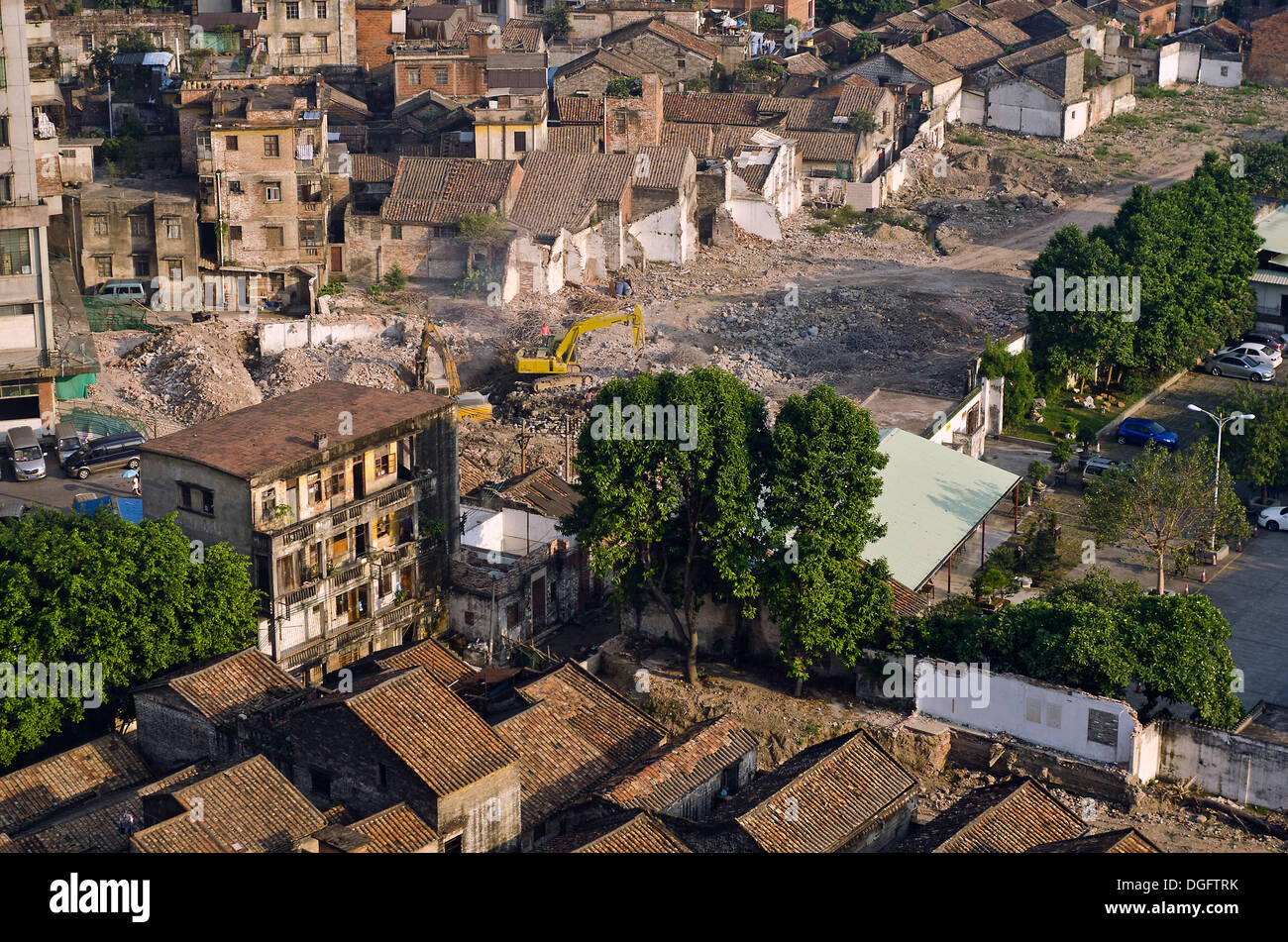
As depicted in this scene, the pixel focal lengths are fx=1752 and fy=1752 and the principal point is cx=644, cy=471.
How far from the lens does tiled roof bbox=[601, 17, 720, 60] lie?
344ft

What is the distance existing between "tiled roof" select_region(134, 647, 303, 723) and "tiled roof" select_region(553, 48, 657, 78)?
184 ft

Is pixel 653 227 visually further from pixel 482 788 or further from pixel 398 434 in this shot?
pixel 482 788

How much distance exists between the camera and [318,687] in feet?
140

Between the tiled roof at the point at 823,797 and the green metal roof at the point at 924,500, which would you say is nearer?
the tiled roof at the point at 823,797

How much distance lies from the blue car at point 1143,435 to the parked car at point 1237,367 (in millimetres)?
8811

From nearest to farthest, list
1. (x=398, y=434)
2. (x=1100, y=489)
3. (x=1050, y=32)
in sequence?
(x=398, y=434) < (x=1100, y=489) < (x=1050, y=32)

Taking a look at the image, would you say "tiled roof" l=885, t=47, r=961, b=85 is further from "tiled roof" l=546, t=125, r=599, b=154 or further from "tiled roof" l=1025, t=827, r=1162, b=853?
"tiled roof" l=1025, t=827, r=1162, b=853

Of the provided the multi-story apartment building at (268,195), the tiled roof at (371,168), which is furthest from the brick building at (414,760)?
the tiled roof at (371,168)

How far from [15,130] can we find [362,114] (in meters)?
28.3

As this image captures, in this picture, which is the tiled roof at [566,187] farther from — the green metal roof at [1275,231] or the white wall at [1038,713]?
the white wall at [1038,713]

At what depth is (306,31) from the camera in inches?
3799

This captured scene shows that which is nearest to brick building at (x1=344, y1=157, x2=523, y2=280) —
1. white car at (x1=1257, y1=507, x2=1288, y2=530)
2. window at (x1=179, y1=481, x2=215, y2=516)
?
window at (x1=179, y1=481, x2=215, y2=516)

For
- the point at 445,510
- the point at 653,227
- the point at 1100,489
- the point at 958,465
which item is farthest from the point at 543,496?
the point at 653,227

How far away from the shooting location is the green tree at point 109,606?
41.9m
